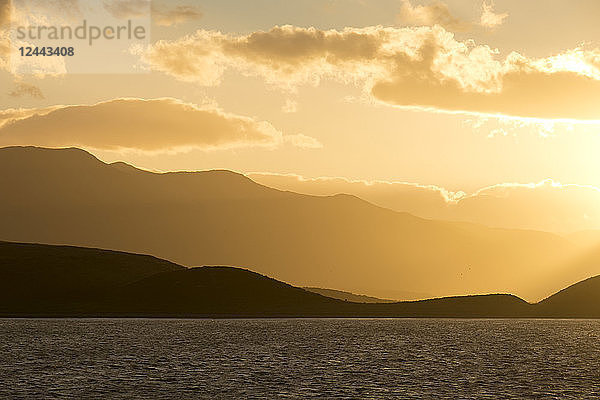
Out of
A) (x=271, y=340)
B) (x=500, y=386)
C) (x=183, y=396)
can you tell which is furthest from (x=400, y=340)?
(x=183, y=396)

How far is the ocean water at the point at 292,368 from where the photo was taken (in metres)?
78.8

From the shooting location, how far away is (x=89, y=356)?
117500mm

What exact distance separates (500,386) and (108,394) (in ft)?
125

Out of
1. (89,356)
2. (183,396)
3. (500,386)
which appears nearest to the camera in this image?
(183,396)

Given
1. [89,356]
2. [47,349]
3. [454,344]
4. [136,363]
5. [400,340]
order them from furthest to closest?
[400,340]
[454,344]
[47,349]
[89,356]
[136,363]

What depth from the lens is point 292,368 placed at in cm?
10194

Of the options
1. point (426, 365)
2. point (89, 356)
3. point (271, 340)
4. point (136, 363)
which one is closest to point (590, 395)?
point (426, 365)

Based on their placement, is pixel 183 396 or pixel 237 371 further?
pixel 237 371

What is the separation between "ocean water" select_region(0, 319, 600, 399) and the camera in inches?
3103

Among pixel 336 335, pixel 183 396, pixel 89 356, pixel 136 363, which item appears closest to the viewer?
pixel 183 396

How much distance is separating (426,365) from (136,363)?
36.7 meters

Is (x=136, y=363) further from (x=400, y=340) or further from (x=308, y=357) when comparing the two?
(x=400, y=340)

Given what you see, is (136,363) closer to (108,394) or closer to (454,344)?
(108,394)

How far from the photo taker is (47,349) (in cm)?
13112
